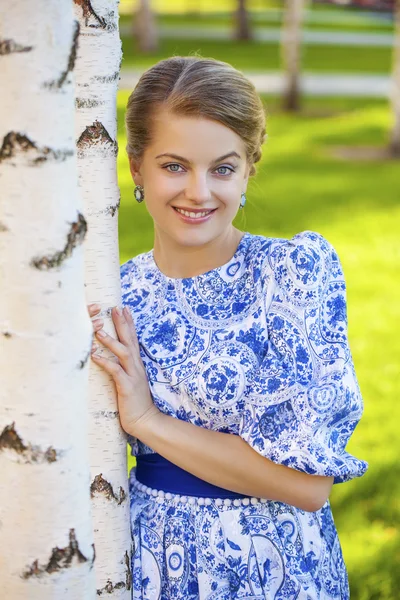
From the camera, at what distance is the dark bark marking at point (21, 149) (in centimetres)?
144

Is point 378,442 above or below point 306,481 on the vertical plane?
below

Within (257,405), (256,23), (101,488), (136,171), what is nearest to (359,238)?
(136,171)

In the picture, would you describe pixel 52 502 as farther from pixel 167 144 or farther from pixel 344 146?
pixel 344 146

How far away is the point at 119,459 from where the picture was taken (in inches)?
82.4

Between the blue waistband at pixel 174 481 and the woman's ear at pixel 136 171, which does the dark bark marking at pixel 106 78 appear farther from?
the blue waistband at pixel 174 481

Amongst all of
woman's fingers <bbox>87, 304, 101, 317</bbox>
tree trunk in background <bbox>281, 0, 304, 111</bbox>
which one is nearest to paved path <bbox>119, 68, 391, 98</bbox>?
tree trunk in background <bbox>281, 0, 304, 111</bbox>

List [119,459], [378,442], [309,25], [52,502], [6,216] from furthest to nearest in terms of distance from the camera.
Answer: [309,25] < [378,442] < [119,459] < [52,502] < [6,216]

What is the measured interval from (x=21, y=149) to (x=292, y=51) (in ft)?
45.0

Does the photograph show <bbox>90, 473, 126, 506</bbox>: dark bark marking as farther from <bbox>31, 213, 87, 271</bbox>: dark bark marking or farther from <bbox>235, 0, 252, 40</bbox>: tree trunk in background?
<bbox>235, 0, 252, 40</bbox>: tree trunk in background

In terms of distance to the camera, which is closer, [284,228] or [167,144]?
[167,144]

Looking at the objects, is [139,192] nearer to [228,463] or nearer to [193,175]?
[193,175]

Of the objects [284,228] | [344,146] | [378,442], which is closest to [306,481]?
[378,442]

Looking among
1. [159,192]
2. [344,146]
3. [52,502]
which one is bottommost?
[344,146]

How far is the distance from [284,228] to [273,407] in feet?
20.1
